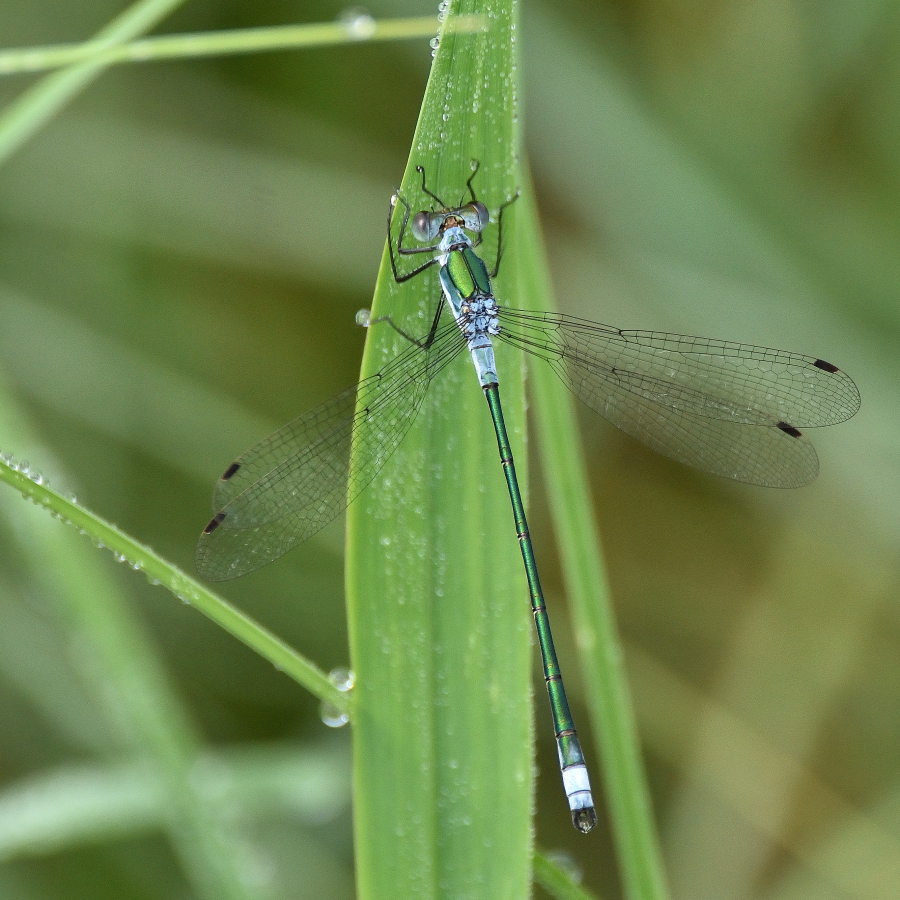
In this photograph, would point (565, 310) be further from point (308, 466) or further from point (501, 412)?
point (501, 412)

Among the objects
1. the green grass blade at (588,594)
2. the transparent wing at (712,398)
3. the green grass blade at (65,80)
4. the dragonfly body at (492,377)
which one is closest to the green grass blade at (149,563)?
the dragonfly body at (492,377)

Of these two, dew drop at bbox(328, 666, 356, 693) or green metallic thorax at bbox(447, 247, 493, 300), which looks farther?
green metallic thorax at bbox(447, 247, 493, 300)

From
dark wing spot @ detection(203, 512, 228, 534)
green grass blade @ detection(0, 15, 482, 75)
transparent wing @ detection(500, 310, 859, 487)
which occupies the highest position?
green grass blade @ detection(0, 15, 482, 75)

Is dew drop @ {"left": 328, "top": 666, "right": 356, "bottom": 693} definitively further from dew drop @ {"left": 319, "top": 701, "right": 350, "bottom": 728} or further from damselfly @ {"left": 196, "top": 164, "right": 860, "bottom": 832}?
damselfly @ {"left": 196, "top": 164, "right": 860, "bottom": 832}

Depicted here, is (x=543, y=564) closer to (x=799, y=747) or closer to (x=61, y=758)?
(x=799, y=747)

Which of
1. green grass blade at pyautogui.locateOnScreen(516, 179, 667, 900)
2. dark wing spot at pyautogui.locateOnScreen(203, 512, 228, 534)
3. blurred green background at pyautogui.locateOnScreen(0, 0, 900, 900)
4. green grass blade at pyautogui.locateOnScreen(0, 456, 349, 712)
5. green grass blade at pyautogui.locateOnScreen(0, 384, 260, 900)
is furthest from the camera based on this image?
blurred green background at pyautogui.locateOnScreen(0, 0, 900, 900)

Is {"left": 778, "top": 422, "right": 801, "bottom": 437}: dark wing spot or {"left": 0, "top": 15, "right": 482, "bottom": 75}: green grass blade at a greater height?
{"left": 0, "top": 15, "right": 482, "bottom": 75}: green grass blade

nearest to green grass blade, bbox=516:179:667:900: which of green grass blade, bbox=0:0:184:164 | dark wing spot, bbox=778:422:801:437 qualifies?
dark wing spot, bbox=778:422:801:437

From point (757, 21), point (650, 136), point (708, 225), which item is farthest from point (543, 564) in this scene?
point (757, 21)
